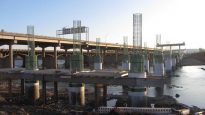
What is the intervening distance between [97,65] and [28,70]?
23.7 meters

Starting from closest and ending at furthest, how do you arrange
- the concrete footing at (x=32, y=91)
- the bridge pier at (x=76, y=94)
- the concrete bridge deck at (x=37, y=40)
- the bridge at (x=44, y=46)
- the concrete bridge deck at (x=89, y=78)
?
the concrete bridge deck at (x=89, y=78) < the bridge pier at (x=76, y=94) < the concrete footing at (x=32, y=91) < the concrete bridge deck at (x=37, y=40) < the bridge at (x=44, y=46)

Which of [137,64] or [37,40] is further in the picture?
[37,40]

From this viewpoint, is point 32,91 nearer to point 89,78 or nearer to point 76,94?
point 76,94

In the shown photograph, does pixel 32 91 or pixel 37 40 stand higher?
pixel 37 40

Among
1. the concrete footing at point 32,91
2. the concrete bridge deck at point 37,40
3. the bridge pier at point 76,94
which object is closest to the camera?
the bridge pier at point 76,94

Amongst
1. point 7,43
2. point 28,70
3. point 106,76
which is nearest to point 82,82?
point 106,76

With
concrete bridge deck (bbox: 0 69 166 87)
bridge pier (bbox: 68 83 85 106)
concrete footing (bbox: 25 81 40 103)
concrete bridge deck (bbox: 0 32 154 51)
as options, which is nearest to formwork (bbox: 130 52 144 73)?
concrete bridge deck (bbox: 0 69 166 87)

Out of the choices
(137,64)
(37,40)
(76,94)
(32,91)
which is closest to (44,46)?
(37,40)

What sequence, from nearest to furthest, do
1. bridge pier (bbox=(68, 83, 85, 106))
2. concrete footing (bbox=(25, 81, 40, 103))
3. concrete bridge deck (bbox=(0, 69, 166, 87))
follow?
concrete bridge deck (bbox=(0, 69, 166, 87)) → bridge pier (bbox=(68, 83, 85, 106)) → concrete footing (bbox=(25, 81, 40, 103))

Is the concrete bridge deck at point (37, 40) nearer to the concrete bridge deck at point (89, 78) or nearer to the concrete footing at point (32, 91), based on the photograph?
the concrete bridge deck at point (89, 78)

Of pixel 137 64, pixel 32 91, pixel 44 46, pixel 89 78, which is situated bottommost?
pixel 32 91

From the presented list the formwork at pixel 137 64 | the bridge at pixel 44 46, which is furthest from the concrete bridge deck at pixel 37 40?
the formwork at pixel 137 64

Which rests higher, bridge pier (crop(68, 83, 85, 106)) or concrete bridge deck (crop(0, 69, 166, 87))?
concrete bridge deck (crop(0, 69, 166, 87))

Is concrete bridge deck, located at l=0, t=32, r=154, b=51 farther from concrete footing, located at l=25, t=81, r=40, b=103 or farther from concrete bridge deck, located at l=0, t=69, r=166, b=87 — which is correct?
concrete footing, located at l=25, t=81, r=40, b=103
